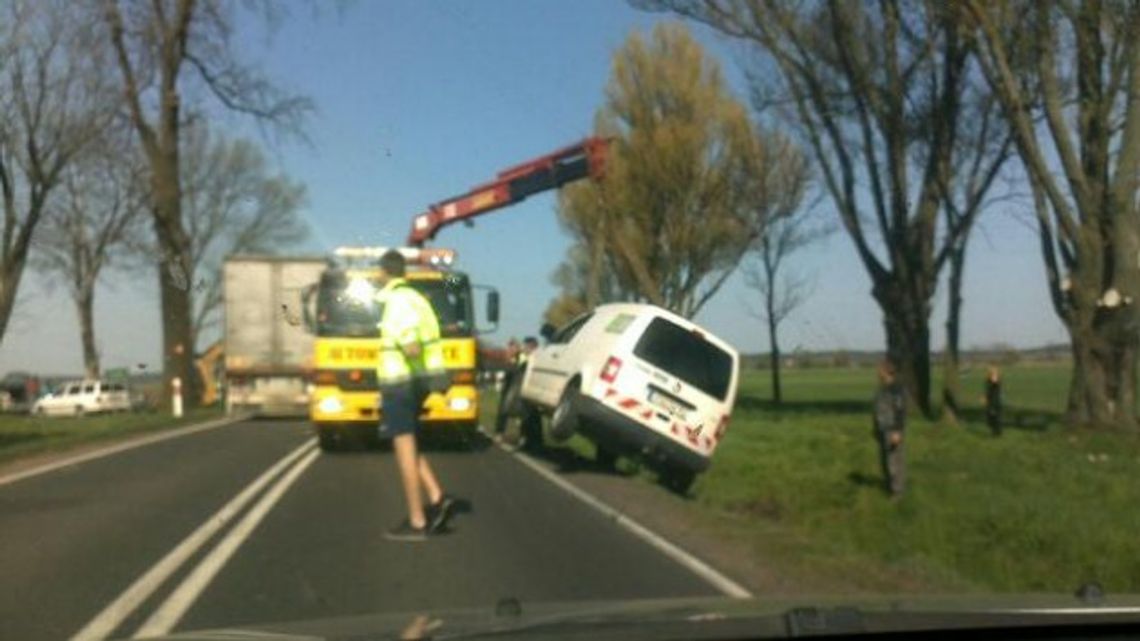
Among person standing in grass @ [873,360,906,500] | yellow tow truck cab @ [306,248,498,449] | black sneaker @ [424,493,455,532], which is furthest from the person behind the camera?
yellow tow truck cab @ [306,248,498,449]

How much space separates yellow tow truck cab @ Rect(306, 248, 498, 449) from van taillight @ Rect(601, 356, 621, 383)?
3460 millimetres

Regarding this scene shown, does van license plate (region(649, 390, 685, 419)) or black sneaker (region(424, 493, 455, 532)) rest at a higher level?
van license plate (region(649, 390, 685, 419))

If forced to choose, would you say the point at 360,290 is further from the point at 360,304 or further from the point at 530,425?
the point at 530,425

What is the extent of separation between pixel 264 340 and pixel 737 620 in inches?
1104

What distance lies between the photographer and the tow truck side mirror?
21516 millimetres

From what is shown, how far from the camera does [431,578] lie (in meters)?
10.2

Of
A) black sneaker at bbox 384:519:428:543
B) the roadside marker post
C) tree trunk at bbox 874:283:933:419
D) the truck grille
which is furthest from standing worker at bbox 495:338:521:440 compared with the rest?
black sneaker at bbox 384:519:428:543

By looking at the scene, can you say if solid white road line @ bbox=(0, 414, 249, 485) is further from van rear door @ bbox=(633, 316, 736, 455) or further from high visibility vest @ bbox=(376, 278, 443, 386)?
high visibility vest @ bbox=(376, 278, 443, 386)

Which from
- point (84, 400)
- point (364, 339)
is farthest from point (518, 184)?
point (84, 400)

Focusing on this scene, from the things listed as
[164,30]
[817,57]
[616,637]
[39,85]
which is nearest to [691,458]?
[616,637]

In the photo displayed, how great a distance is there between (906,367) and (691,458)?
1621cm

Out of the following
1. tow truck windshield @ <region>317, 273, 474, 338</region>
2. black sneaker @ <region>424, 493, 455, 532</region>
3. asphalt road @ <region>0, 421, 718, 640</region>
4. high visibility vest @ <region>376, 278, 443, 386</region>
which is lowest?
asphalt road @ <region>0, 421, 718, 640</region>

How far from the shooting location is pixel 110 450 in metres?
23.6

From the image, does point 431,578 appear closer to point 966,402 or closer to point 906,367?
point 906,367
